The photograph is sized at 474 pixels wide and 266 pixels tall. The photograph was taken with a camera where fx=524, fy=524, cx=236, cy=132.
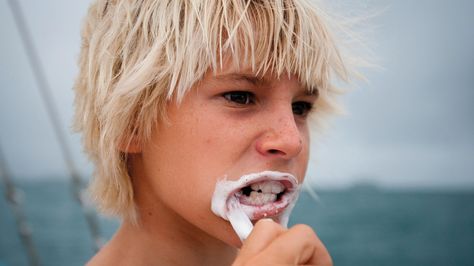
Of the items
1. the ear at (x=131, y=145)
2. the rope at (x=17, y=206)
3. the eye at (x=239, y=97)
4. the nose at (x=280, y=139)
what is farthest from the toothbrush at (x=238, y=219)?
the rope at (x=17, y=206)

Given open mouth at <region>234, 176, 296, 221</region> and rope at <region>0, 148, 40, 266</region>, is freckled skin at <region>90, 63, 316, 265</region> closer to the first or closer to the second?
open mouth at <region>234, 176, 296, 221</region>

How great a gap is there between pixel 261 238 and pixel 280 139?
17.5 inches

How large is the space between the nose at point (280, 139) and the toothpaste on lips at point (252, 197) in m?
0.06

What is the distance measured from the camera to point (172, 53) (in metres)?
1.62

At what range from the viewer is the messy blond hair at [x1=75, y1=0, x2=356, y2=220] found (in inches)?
62.1

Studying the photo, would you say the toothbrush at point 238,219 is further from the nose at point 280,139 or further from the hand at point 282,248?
the hand at point 282,248

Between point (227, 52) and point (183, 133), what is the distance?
0.29m

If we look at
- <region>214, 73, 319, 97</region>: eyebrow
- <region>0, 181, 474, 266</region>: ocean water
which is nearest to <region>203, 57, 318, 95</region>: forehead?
<region>214, 73, 319, 97</region>: eyebrow

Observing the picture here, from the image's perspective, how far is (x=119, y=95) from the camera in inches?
65.9

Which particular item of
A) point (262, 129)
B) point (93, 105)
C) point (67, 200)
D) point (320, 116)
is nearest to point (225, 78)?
point (262, 129)

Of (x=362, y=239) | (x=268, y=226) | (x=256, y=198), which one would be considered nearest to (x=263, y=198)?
(x=256, y=198)

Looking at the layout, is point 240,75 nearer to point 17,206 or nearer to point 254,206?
point 254,206

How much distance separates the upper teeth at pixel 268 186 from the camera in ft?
5.25

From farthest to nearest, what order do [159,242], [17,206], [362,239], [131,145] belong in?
[362,239] < [17,206] < [159,242] < [131,145]
